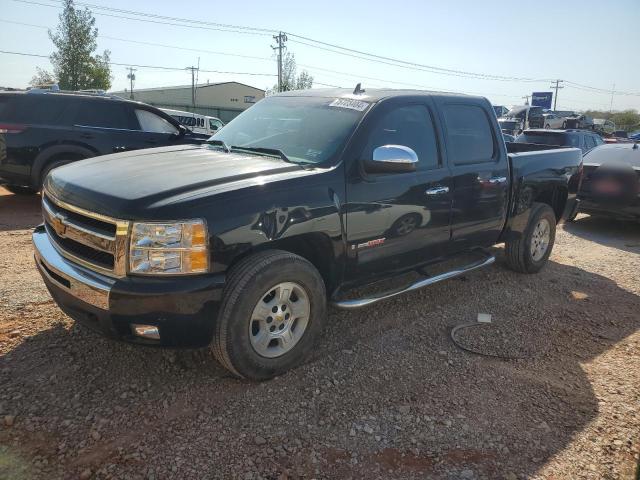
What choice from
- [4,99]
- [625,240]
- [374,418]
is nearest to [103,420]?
[374,418]

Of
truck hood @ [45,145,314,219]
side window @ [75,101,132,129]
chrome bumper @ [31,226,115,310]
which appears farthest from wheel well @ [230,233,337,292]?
side window @ [75,101,132,129]

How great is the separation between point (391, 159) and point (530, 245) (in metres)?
2.88

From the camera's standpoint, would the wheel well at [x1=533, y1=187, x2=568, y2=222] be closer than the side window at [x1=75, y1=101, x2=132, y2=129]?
Yes

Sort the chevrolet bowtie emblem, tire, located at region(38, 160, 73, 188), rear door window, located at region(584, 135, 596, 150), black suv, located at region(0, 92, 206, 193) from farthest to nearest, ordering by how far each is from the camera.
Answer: rear door window, located at region(584, 135, 596, 150)
tire, located at region(38, 160, 73, 188)
black suv, located at region(0, 92, 206, 193)
the chevrolet bowtie emblem

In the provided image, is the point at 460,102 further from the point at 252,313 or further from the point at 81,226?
the point at 81,226

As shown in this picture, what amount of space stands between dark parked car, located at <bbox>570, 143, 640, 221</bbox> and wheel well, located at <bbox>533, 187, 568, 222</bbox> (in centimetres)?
256

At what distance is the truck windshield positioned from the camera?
363 cm

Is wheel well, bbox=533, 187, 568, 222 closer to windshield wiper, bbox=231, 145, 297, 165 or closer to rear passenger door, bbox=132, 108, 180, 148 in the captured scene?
windshield wiper, bbox=231, 145, 297, 165

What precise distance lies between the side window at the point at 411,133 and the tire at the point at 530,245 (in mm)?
1912

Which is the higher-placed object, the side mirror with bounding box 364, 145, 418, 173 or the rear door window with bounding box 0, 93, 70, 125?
the rear door window with bounding box 0, 93, 70, 125

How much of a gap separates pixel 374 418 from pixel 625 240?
273 inches

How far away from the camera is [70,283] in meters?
2.90

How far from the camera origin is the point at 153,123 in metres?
Result: 8.89

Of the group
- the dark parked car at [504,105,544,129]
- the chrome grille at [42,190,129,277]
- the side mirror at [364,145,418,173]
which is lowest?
the chrome grille at [42,190,129,277]
